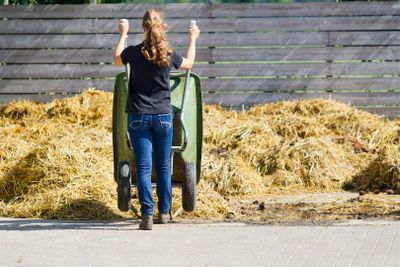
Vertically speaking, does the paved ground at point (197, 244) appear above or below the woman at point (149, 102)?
below

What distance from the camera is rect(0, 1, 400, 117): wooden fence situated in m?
14.2

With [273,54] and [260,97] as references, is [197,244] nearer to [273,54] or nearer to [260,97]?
[260,97]

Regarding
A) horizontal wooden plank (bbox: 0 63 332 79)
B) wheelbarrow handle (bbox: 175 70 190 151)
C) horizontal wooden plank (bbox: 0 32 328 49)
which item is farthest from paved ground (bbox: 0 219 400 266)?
horizontal wooden plank (bbox: 0 32 328 49)

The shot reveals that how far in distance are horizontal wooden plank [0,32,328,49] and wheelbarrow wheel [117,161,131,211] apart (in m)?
4.82

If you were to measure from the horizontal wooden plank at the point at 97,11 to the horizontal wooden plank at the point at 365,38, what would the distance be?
1570mm

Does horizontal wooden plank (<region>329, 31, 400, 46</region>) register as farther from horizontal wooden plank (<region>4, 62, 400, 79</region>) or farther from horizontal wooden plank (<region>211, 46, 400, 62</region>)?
horizontal wooden plank (<region>4, 62, 400, 79</region>)

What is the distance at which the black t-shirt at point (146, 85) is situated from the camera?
30.7 feet

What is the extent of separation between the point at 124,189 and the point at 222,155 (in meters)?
2.62

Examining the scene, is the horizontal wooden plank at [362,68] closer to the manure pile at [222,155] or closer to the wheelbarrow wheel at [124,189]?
the manure pile at [222,155]

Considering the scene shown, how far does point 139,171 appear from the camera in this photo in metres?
9.39

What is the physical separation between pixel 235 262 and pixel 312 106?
5.84 meters

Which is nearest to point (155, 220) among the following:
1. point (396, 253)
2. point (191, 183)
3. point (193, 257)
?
point (191, 183)

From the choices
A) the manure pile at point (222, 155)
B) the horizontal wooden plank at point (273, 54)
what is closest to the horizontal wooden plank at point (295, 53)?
the horizontal wooden plank at point (273, 54)

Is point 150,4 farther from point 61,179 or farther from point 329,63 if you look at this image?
point 61,179
